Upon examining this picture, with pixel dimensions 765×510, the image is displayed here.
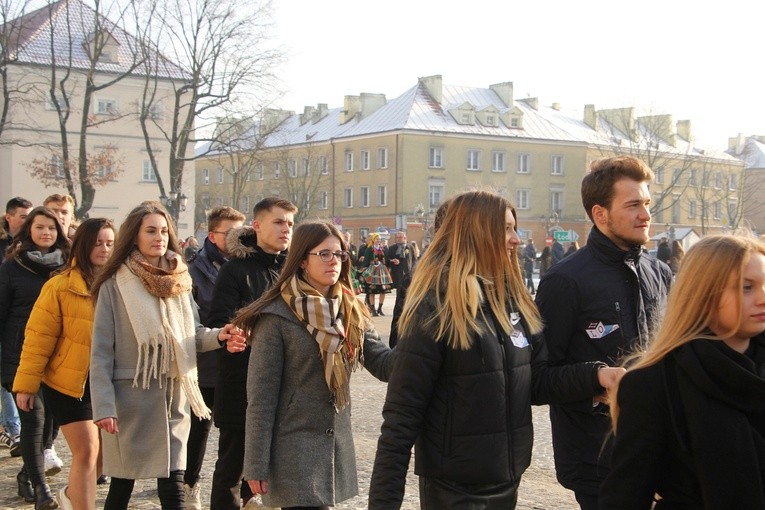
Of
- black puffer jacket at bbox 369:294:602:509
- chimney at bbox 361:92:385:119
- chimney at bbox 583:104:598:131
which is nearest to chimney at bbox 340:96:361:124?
chimney at bbox 361:92:385:119

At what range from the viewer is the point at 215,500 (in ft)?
19.5

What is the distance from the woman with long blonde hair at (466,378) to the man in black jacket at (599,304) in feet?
1.05

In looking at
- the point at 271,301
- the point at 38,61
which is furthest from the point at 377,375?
the point at 38,61

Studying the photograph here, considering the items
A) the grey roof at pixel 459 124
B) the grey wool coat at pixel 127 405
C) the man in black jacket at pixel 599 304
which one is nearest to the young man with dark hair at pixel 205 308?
the grey wool coat at pixel 127 405

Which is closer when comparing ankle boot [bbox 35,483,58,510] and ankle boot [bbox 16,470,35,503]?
ankle boot [bbox 35,483,58,510]

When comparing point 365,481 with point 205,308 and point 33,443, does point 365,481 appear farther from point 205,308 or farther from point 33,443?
point 33,443

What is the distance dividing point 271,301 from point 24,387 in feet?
6.51

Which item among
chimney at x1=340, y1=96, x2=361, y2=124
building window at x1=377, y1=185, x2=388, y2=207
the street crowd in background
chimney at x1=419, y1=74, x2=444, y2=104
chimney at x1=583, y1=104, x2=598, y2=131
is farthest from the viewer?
chimney at x1=583, y1=104, x2=598, y2=131

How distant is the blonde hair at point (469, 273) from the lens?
12.3 ft

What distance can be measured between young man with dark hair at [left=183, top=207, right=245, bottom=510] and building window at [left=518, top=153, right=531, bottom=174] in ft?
220

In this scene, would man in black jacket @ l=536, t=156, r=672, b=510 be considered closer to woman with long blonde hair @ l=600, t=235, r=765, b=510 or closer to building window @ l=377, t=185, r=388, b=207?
woman with long blonde hair @ l=600, t=235, r=765, b=510

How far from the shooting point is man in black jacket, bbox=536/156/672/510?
13.7 feet

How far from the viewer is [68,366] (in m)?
6.00

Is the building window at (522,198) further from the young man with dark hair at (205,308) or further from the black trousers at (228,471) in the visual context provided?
the black trousers at (228,471)
